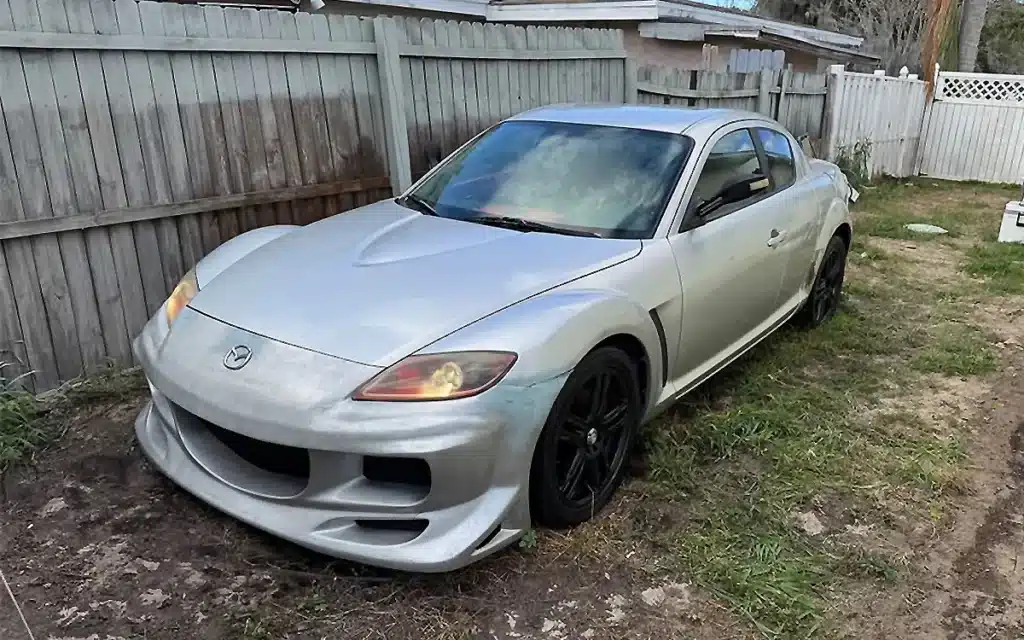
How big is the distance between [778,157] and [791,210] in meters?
0.37

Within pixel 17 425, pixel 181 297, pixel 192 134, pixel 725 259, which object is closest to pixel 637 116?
pixel 725 259

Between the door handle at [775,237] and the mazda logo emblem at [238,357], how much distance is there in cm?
279

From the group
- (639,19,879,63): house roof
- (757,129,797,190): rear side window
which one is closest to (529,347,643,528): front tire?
(757,129,797,190): rear side window

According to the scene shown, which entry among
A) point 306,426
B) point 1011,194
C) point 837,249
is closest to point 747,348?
point 837,249

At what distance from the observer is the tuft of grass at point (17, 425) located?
11.6ft

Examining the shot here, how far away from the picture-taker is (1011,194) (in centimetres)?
1202

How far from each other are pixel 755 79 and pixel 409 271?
7.91 meters

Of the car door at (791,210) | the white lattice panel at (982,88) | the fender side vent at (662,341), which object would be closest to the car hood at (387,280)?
the fender side vent at (662,341)

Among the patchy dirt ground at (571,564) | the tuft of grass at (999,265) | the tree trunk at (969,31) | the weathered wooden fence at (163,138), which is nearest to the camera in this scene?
the patchy dirt ground at (571,564)

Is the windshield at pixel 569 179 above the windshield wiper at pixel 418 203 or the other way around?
above

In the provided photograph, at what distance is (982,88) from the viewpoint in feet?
42.9

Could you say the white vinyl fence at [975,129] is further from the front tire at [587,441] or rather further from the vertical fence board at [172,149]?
the vertical fence board at [172,149]

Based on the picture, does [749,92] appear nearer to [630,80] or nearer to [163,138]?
[630,80]

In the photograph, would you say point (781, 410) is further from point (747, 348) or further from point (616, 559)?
point (616, 559)
